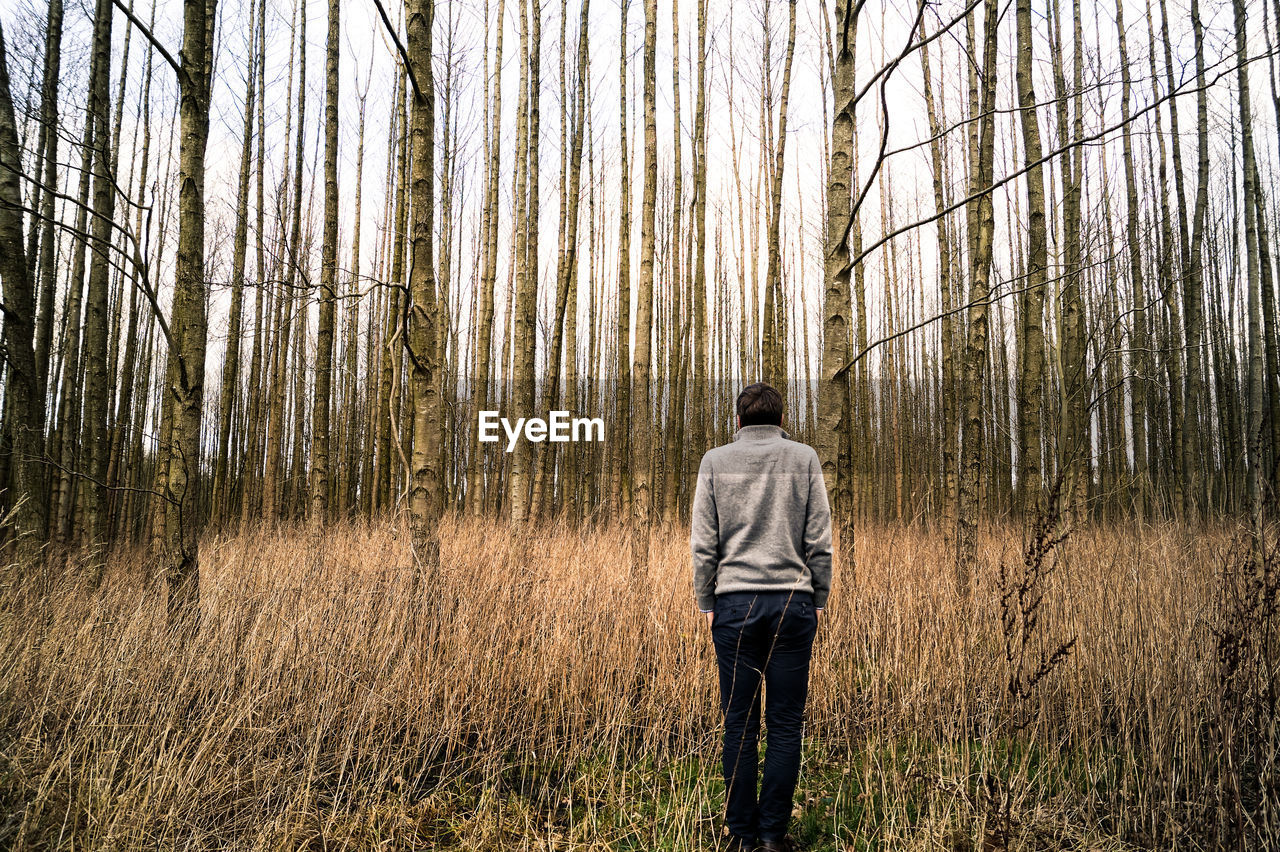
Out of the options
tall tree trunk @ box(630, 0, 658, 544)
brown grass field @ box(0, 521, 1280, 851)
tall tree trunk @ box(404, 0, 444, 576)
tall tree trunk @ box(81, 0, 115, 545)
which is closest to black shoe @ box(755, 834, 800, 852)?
brown grass field @ box(0, 521, 1280, 851)

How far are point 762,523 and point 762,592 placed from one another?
224mm

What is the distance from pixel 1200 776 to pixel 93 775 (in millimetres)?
3839

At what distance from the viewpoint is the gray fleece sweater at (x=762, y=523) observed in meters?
2.15

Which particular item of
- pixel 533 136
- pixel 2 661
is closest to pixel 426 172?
pixel 2 661

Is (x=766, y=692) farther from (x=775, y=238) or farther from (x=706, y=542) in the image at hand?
(x=775, y=238)

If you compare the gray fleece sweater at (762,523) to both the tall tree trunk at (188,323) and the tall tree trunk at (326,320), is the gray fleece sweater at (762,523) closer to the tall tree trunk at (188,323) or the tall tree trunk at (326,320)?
the tall tree trunk at (188,323)

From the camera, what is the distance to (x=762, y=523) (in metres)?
2.19

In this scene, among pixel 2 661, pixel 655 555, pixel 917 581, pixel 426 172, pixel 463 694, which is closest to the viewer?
pixel 2 661

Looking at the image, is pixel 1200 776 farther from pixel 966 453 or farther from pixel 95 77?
pixel 95 77

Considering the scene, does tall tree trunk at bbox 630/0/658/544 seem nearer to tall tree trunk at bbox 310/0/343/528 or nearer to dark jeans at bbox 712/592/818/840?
tall tree trunk at bbox 310/0/343/528

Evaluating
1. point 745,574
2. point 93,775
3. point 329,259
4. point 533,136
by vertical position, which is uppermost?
point 533,136

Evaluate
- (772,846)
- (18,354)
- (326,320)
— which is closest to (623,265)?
(326,320)

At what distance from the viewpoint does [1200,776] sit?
2.37 meters

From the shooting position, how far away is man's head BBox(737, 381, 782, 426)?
89.8 inches
